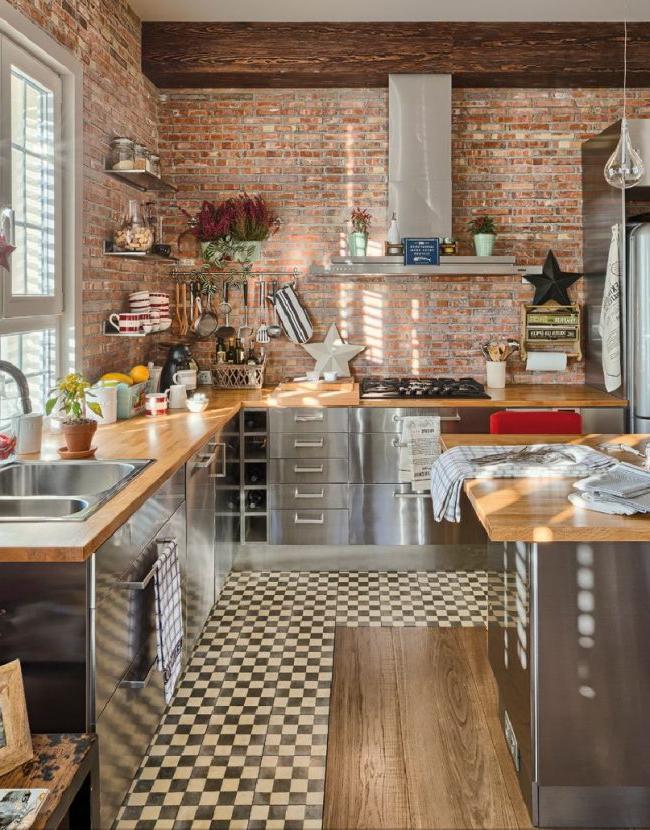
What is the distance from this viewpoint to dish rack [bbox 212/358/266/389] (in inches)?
202

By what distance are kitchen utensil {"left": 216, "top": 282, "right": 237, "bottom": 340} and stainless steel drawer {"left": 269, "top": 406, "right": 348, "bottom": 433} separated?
99 centimetres

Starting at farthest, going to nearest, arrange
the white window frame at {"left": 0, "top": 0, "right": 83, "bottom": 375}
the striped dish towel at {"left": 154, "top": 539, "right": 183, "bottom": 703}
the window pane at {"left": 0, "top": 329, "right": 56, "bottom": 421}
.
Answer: the white window frame at {"left": 0, "top": 0, "right": 83, "bottom": 375}, the window pane at {"left": 0, "top": 329, "right": 56, "bottom": 421}, the striped dish towel at {"left": 154, "top": 539, "right": 183, "bottom": 703}

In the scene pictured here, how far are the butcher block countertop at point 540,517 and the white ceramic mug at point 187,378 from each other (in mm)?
2404

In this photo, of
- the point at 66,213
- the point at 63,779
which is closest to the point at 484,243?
the point at 66,213

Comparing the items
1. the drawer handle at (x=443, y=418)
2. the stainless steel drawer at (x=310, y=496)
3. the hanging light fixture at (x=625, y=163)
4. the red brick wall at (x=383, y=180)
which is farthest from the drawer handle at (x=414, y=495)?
the hanging light fixture at (x=625, y=163)

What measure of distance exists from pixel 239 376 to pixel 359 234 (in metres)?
1.16

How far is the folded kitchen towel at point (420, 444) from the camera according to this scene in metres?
4.52

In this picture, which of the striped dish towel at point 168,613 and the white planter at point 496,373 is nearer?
the striped dish towel at point 168,613

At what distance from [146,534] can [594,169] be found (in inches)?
148

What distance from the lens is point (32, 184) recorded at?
3.36m

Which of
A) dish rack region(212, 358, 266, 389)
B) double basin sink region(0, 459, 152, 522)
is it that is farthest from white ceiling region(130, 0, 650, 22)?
double basin sink region(0, 459, 152, 522)

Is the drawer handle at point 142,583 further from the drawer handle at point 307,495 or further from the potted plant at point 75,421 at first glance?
the drawer handle at point 307,495

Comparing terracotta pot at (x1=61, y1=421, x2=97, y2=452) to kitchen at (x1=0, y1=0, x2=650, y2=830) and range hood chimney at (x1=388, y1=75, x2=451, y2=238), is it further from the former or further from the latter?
range hood chimney at (x1=388, y1=75, x2=451, y2=238)

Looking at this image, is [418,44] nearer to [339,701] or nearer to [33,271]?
[33,271]
